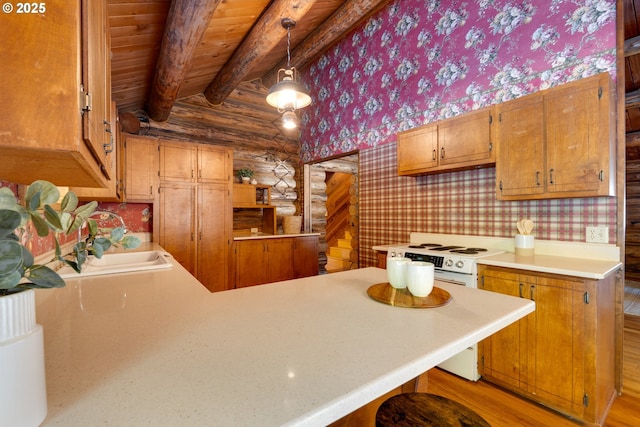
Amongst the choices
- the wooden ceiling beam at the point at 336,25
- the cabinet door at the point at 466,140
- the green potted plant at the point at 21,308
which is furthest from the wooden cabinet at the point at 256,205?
the green potted plant at the point at 21,308

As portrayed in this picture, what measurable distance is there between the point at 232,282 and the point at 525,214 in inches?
137

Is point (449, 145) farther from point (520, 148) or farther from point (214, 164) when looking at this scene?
point (214, 164)

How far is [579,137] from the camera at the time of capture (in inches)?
76.8

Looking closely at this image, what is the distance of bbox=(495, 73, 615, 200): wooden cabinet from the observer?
1.87 meters

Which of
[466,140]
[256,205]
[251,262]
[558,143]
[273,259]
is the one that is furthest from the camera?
[256,205]

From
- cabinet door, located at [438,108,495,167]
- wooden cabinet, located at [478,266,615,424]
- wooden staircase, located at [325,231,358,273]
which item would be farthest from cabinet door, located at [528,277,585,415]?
wooden staircase, located at [325,231,358,273]

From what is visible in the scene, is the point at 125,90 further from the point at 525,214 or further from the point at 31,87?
the point at 525,214

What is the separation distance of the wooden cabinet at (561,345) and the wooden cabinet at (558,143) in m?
0.66

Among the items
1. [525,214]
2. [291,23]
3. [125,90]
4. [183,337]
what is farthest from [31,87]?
[125,90]

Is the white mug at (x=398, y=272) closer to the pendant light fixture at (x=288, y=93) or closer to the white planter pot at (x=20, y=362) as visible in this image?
the white planter pot at (x=20, y=362)

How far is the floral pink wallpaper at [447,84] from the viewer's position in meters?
2.20

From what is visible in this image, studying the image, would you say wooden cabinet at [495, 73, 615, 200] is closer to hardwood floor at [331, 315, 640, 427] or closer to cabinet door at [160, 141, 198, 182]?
hardwood floor at [331, 315, 640, 427]

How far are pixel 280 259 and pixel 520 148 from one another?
10.9ft

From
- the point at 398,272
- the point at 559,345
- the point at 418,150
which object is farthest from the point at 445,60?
the point at 398,272
